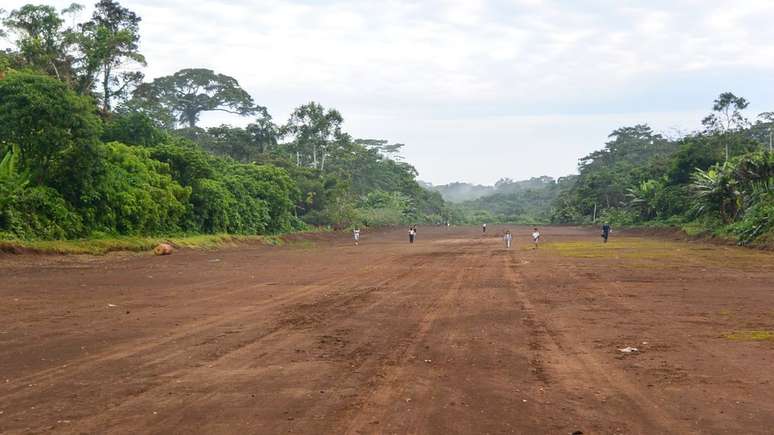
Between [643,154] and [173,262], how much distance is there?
97664 mm

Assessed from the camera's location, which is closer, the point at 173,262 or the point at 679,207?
the point at 173,262

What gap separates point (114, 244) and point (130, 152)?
776cm

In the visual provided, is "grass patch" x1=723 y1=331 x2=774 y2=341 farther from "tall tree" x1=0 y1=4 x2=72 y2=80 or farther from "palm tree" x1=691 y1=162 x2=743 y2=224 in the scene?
"tall tree" x1=0 y1=4 x2=72 y2=80

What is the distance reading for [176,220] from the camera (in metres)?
34.2

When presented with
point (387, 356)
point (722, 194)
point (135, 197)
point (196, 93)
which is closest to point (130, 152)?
point (135, 197)

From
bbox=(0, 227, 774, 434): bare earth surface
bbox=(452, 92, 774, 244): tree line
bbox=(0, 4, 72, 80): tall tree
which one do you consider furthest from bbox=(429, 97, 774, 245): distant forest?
bbox=(0, 4, 72, 80): tall tree

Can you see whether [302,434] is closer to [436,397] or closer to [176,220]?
[436,397]

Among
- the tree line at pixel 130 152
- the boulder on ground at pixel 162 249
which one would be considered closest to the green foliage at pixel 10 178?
the tree line at pixel 130 152

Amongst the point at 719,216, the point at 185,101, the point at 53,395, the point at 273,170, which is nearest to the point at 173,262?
the point at 53,395

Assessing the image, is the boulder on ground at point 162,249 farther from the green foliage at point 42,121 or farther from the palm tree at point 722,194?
the palm tree at point 722,194

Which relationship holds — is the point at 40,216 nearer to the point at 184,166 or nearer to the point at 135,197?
the point at 135,197

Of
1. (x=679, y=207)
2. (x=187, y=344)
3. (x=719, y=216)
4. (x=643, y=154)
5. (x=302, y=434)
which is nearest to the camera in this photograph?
(x=302, y=434)

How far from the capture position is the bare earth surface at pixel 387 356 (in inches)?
215

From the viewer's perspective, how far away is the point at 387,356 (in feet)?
26.2
